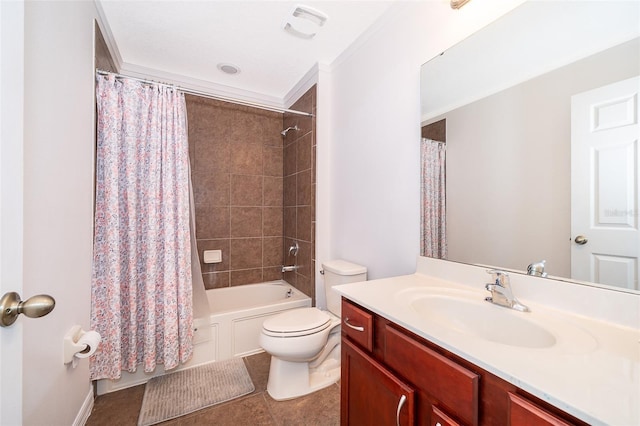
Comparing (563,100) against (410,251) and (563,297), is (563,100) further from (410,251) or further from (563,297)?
(410,251)

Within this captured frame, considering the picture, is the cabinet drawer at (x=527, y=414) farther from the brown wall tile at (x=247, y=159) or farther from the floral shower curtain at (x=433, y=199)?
the brown wall tile at (x=247, y=159)

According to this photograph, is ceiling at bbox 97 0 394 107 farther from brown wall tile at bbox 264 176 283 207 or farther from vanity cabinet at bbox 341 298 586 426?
vanity cabinet at bbox 341 298 586 426

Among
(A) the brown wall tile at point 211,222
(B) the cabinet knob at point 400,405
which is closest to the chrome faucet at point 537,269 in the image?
(B) the cabinet knob at point 400,405

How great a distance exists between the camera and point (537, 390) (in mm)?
496

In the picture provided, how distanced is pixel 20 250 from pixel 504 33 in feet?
5.73

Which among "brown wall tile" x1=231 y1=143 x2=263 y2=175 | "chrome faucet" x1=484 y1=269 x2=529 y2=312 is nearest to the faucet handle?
"chrome faucet" x1=484 y1=269 x2=529 y2=312

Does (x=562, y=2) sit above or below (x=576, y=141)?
above

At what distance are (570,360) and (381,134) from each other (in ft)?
4.65

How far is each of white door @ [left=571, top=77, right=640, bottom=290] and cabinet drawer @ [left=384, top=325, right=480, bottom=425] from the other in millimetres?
584

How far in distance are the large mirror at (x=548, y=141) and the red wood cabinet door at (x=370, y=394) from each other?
0.64 meters

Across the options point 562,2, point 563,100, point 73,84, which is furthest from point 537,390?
point 73,84

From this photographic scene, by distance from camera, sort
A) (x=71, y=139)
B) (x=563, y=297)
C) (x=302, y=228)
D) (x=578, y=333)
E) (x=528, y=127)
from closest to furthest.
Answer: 1. (x=578, y=333)
2. (x=563, y=297)
3. (x=528, y=127)
4. (x=71, y=139)
5. (x=302, y=228)

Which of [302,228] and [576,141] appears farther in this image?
[302,228]

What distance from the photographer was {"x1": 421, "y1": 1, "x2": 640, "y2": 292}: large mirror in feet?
2.57
